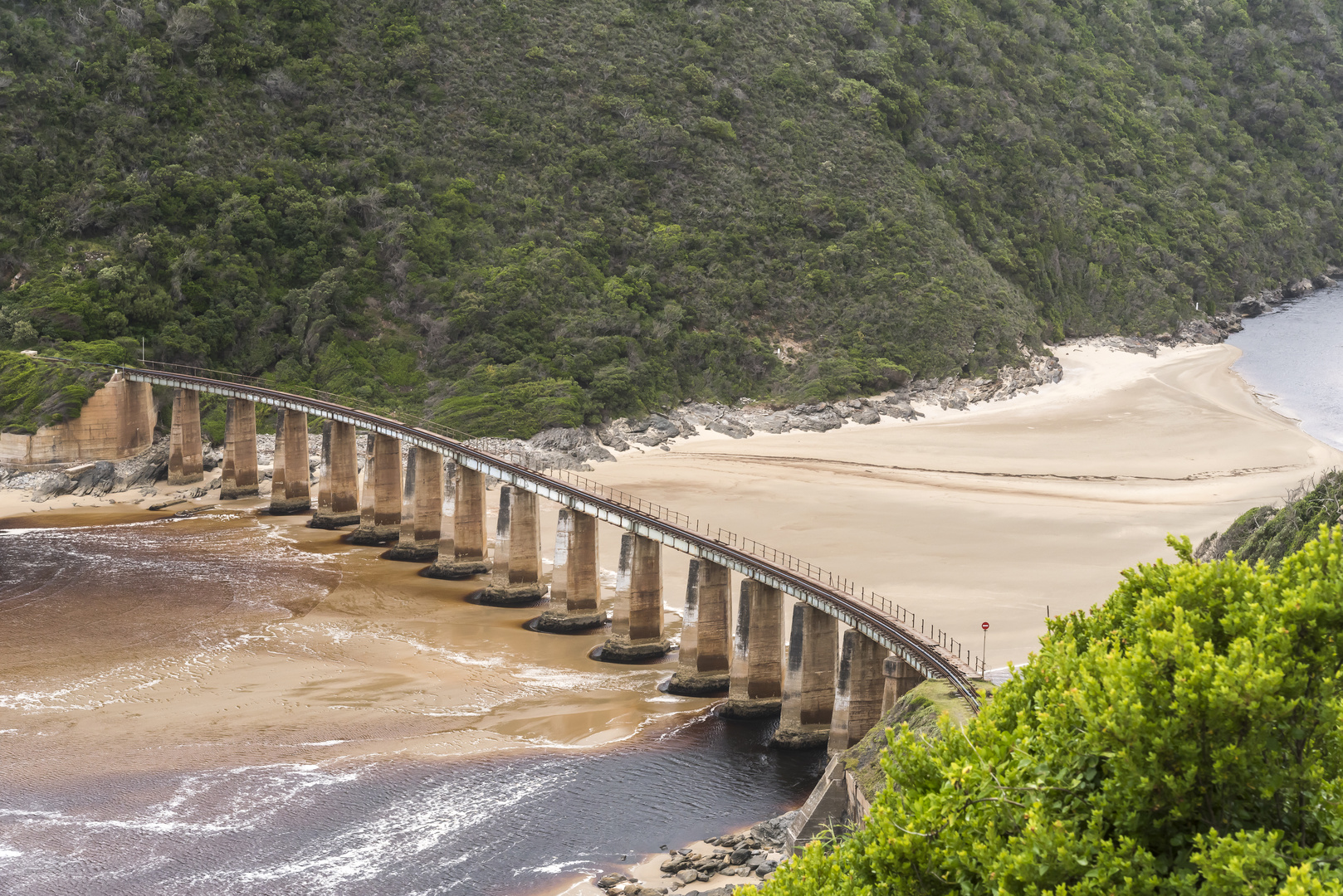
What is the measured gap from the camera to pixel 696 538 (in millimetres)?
54375

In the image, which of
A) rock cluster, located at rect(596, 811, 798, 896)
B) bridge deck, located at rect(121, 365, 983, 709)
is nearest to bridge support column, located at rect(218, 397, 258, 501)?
bridge deck, located at rect(121, 365, 983, 709)

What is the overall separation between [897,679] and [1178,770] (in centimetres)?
2650

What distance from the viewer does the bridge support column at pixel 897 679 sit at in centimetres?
4407

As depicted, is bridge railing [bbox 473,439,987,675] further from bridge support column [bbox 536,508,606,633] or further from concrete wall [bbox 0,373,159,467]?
concrete wall [bbox 0,373,159,467]

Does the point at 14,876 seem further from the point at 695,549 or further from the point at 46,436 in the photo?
the point at 46,436

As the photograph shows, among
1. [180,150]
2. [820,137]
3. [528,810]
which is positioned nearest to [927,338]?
[820,137]

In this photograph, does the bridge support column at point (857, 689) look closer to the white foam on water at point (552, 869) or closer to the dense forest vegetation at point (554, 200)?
the white foam on water at point (552, 869)

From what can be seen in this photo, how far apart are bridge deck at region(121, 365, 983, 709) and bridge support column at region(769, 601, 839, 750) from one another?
2.78ft

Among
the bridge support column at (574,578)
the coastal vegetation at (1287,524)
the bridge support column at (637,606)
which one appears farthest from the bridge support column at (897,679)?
the bridge support column at (574,578)

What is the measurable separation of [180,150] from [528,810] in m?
84.9

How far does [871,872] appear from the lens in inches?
842

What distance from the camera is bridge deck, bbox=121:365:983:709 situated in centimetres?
4432

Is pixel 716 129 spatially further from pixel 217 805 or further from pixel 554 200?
pixel 217 805

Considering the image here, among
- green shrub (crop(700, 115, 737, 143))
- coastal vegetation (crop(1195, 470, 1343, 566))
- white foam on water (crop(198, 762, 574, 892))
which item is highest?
green shrub (crop(700, 115, 737, 143))
